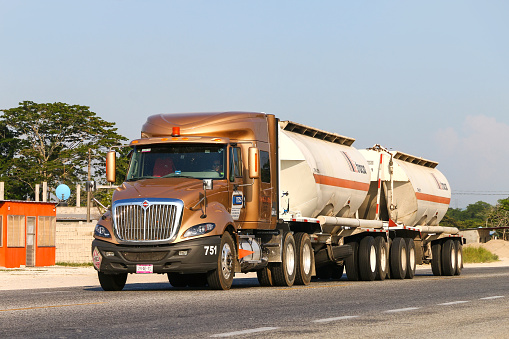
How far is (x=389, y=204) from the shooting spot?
29.2 metres

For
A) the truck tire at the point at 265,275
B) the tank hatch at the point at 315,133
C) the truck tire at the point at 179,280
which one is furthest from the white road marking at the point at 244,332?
the tank hatch at the point at 315,133

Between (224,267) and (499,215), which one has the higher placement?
(499,215)

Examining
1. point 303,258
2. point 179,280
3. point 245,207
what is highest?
point 245,207

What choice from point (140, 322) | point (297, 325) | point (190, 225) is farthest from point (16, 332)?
point (190, 225)

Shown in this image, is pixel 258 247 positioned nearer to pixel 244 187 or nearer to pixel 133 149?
pixel 244 187

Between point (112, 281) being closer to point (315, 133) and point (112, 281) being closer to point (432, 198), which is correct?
point (315, 133)

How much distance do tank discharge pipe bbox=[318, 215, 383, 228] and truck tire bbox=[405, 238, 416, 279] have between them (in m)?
2.10

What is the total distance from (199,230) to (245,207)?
2278 millimetres

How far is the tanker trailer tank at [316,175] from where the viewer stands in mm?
22266

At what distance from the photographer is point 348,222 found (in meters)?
25.3

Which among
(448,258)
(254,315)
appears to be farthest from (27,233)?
(254,315)

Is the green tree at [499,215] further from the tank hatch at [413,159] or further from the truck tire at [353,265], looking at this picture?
the truck tire at [353,265]

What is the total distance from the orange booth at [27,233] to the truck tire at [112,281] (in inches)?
804

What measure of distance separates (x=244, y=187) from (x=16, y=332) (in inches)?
376
